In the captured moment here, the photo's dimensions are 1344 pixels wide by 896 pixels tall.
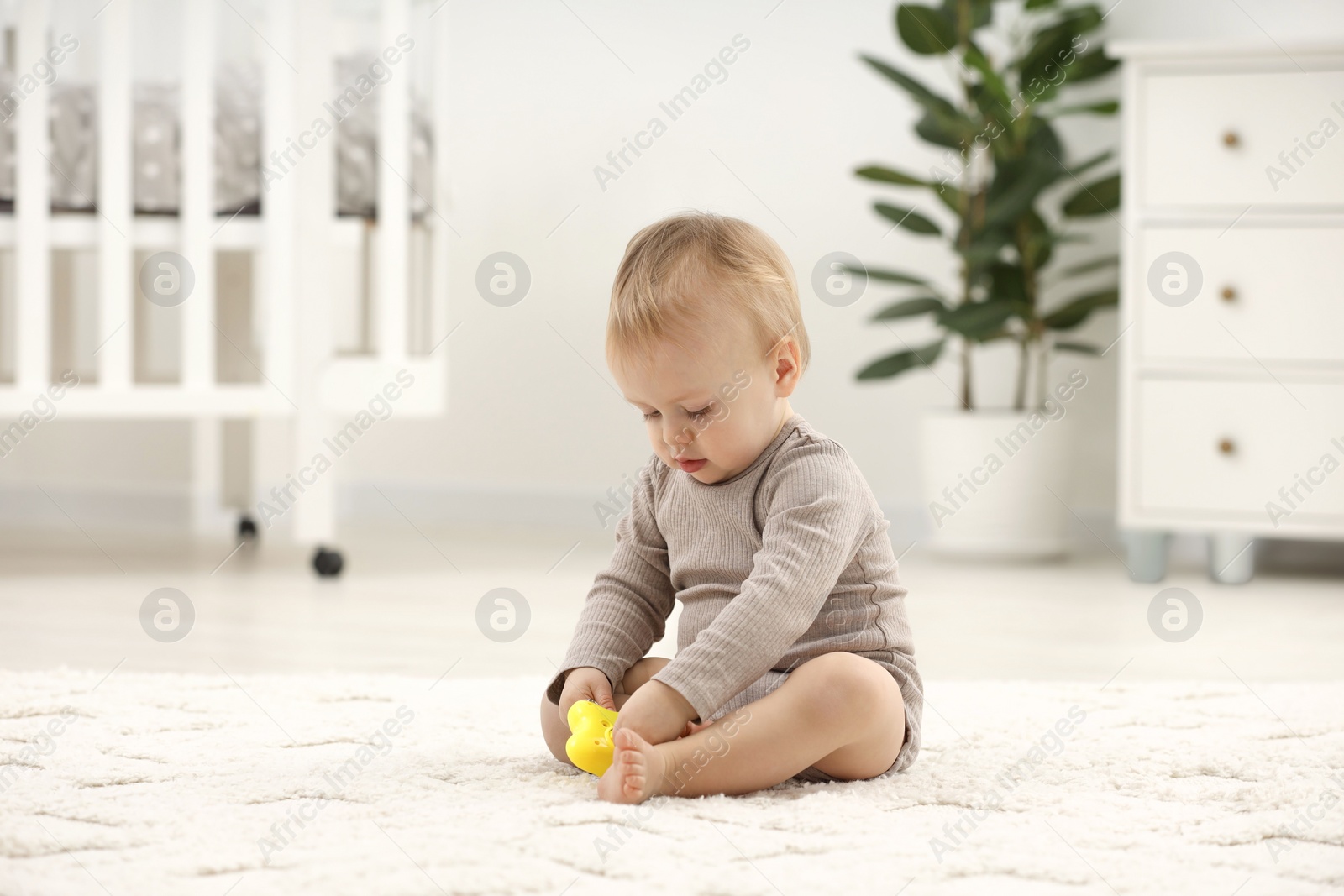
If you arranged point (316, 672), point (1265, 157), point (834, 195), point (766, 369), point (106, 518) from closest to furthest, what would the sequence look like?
point (766, 369) → point (316, 672) → point (1265, 157) → point (834, 195) → point (106, 518)

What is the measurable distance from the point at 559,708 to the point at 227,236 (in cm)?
124

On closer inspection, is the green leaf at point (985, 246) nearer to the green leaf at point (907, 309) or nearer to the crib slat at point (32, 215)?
the green leaf at point (907, 309)

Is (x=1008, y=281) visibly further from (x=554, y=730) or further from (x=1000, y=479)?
(x=554, y=730)

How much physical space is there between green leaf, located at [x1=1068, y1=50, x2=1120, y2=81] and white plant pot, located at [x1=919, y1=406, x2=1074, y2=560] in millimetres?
534

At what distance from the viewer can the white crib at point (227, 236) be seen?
1.86 meters

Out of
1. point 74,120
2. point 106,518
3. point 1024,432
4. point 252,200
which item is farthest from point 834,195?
point 106,518

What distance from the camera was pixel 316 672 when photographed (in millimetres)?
1271

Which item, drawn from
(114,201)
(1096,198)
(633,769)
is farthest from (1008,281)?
(633,769)

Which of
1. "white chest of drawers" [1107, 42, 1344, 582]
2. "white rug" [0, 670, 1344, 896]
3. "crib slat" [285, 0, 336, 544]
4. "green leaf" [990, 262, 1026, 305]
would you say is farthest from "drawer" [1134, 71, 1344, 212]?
"crib slat" [285, 0, 336, 544]

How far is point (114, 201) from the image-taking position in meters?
1.87

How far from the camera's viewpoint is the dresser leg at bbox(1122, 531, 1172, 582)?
1.96m

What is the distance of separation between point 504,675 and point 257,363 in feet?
3.55

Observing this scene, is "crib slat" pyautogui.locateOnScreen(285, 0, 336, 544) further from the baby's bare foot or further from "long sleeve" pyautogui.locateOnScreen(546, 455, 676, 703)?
the baby's bare foot

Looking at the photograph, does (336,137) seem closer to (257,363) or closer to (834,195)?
(257,363)
